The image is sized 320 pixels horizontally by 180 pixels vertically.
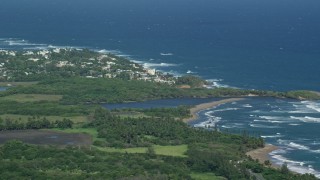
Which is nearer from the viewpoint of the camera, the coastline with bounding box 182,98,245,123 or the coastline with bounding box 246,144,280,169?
the coastline with bounding box 246,144,280,169

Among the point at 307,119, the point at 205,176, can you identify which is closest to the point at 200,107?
the point at 307,119

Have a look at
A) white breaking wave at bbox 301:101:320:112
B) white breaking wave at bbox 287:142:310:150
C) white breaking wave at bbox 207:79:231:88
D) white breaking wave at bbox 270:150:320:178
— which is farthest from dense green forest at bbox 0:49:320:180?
white breaking wave at bbox 287:142:310:150

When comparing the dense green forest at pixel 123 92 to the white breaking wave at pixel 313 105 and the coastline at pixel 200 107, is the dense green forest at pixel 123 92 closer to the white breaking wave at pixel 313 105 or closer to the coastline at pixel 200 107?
the white breaking wave at pixel 313 105

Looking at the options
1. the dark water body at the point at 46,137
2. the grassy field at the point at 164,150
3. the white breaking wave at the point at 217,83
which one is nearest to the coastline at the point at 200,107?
the white breaking wave at the point at 217,83

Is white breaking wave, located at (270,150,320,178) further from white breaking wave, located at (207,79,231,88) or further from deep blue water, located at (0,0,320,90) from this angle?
deep blue water, located at (0,0,320,90)

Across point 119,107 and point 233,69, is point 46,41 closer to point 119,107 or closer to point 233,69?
point 233,69

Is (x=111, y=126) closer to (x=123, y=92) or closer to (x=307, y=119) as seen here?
(x=123, y=92)
